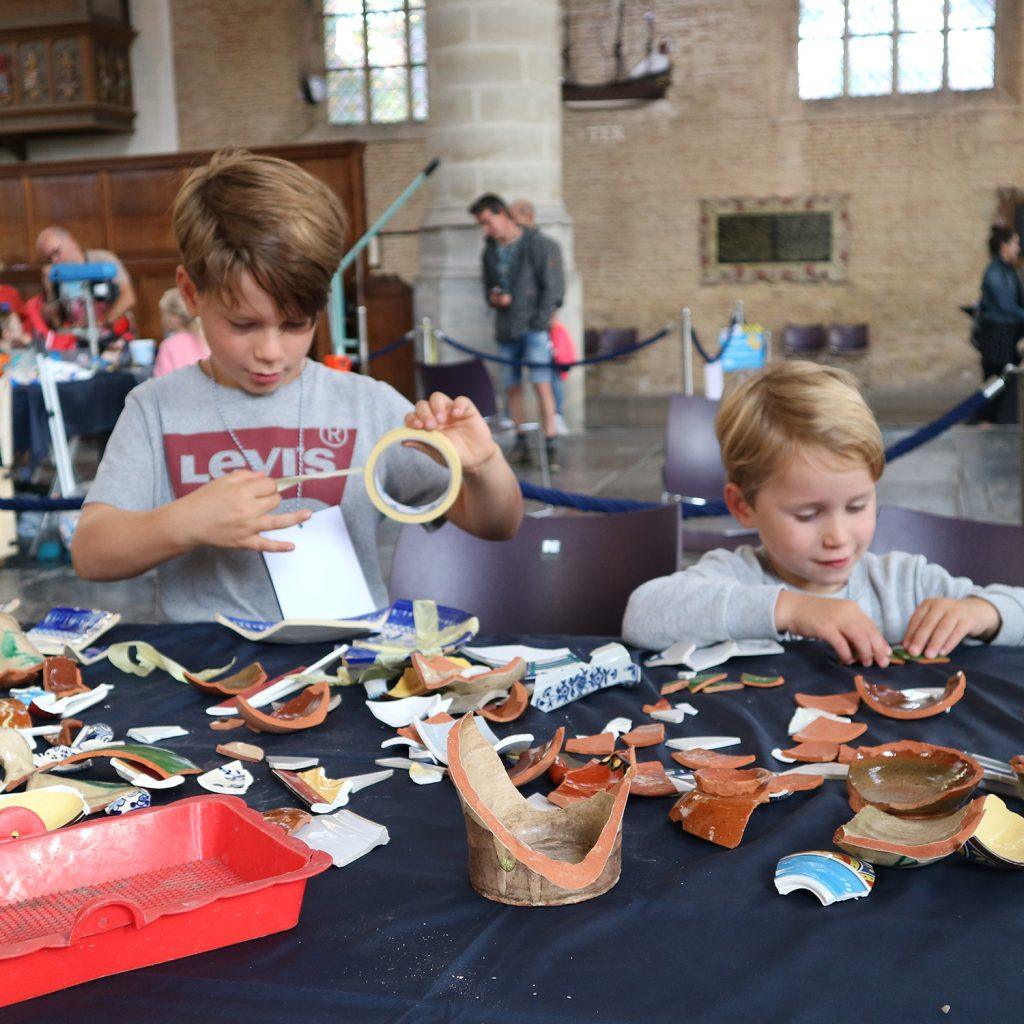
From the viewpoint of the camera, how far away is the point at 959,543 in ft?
6.54

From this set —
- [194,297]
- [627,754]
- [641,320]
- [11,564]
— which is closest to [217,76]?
[641,320]

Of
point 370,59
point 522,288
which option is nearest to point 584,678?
point 522,288

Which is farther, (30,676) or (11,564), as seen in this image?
(11,564)

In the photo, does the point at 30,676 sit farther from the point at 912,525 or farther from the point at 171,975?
the point at 912,525

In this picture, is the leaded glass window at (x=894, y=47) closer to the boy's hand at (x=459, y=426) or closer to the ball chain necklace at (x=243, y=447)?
the ball chain necklace at (x=243, y=447)

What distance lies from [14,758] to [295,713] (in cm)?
29

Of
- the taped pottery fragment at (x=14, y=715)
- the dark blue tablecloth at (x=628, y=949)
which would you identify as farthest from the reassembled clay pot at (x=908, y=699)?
the taped pottery fragment at (x=14, y=715)

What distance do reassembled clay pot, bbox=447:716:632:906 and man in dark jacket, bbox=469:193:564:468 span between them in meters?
6.86

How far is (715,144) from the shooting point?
13.5 meters

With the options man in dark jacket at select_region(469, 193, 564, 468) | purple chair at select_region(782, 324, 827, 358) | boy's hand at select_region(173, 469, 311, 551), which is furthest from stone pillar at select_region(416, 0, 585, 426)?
boy's hand at select_region(173, 469, 311, 551)

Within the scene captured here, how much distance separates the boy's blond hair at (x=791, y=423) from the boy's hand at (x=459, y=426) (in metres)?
0.34

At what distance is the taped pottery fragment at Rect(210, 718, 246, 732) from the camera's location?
4.24 ft

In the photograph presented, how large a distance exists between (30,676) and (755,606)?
0.90 meters

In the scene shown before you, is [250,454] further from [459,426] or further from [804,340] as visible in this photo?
[804,340]
